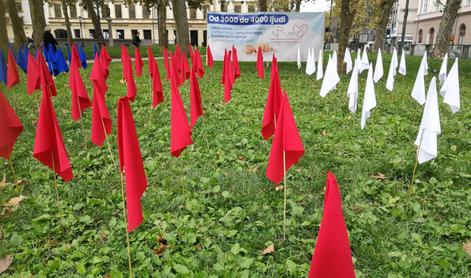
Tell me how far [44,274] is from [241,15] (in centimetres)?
1356

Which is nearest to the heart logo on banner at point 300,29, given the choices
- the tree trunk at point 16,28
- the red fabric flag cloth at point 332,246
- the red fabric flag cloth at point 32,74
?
the red fabric flag cloth at point 32,74

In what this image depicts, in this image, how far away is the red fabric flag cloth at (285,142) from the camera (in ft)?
8.45

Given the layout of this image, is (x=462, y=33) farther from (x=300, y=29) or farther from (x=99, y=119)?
(x=99, y=119)

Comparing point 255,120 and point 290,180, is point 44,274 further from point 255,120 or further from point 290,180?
point 255,120

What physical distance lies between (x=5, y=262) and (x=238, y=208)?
5.79 feet

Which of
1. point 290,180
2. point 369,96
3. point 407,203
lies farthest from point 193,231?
point 369,96

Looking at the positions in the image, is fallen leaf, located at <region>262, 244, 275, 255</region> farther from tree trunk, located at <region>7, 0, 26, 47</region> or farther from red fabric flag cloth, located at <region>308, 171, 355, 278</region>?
tree trunk, located at <region>7, 0, 26, 47</region>

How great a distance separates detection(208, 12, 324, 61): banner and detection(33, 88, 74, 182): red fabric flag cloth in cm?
1221

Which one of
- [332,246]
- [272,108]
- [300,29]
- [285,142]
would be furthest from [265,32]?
[332,246]

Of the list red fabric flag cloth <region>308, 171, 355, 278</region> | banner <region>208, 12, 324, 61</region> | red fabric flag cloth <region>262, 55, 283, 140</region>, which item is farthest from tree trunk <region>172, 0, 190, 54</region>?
red fabric flag cloth <region>308, 171, 355, 278</region>

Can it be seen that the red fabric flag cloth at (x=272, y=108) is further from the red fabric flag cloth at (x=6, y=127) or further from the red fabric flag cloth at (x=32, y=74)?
the red fabric flag cloth at (x=32, y=74)

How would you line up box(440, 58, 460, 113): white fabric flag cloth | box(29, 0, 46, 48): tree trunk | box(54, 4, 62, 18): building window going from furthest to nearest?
box(54, 4, 62, 18): building window < box(29, 0, 46, 48): tree trunk < box(440, 58, 460, 113): white fabric flag cloth

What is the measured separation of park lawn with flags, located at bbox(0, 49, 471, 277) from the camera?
261 centimetres

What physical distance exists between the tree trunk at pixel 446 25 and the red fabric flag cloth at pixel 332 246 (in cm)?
1896
